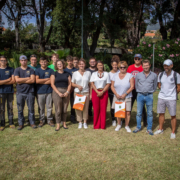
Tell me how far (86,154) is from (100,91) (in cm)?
193

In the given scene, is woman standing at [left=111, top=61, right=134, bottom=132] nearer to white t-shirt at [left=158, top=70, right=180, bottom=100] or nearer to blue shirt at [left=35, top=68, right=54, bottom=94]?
white t-shirt at [left=158, top=70, right=180, bottom=100]

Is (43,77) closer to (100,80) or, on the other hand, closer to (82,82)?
(82,82)

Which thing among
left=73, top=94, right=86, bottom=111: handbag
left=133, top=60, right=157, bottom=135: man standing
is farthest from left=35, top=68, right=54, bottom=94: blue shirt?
left=133, top=60, right=157, bottom=135: man standing

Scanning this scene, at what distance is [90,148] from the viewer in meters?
4.36

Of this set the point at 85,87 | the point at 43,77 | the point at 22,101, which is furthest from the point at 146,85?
the point at 22,101

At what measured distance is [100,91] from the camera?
5.45 metres

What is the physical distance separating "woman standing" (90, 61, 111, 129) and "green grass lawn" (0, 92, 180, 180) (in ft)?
1.20

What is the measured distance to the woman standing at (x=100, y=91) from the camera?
5383mm

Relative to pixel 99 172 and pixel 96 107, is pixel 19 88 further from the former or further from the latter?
pixel 99 172

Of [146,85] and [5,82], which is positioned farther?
[5,82]

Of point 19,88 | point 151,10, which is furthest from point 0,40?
point 19,88

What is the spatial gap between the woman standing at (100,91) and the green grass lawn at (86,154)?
365 millimetres

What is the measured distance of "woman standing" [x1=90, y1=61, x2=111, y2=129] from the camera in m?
5.38

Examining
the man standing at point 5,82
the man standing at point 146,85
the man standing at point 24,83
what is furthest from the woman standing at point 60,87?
the man standing at point 146,85
